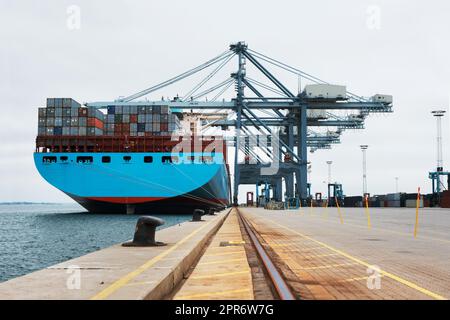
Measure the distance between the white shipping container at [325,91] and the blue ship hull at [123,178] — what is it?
21021 millimetres

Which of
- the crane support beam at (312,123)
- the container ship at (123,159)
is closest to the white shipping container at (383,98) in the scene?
the crane support beam at (312,123)

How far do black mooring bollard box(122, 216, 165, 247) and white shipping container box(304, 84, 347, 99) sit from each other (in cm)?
5992

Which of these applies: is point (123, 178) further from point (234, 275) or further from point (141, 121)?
point (234, 275)

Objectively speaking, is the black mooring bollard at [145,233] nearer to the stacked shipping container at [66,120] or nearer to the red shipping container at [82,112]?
the stacked shipping container at [66,120]

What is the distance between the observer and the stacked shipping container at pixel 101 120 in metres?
56.7

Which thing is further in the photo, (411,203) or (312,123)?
(411,203)

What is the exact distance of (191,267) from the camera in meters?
10.4

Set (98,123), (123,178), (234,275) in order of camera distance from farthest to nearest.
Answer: (98,123)
(123,178)
(234,275)

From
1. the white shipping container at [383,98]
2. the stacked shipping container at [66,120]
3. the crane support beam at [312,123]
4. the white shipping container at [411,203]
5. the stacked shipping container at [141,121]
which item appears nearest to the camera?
the stacked shipping container at [66,120]

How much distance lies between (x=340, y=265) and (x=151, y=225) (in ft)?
15.3

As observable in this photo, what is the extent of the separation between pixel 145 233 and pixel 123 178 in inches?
1705

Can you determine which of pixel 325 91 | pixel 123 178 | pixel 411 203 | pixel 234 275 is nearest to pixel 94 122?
pixel 123 178

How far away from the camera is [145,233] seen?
41.5 ft
